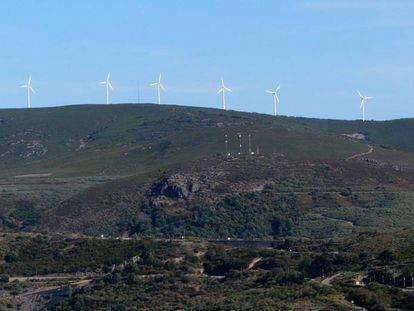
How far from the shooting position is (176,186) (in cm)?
15788

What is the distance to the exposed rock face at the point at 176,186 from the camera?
516 feet

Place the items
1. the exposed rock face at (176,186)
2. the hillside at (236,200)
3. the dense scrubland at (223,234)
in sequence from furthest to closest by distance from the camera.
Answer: the exposed rock face at (176,186) < the hillside at (236,200) < the dense scrubland at (223,234)

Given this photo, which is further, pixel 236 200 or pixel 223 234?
pixel 236 200

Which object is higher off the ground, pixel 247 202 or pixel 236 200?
pixel 236 200

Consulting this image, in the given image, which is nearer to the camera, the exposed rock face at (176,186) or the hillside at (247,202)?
the hillside at (247,202)

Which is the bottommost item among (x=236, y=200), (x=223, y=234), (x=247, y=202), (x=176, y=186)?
(x=223, y=234)

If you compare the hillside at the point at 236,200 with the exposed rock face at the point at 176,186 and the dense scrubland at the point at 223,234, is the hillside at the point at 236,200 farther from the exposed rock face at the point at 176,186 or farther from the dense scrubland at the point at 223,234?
the dense scrubland at the point at 223,234

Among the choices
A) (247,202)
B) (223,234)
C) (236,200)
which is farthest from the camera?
(236,200)

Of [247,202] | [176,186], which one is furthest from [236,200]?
[176,186]

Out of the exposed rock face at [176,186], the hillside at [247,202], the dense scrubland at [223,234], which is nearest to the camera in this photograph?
the dense scrubland at [223,234]

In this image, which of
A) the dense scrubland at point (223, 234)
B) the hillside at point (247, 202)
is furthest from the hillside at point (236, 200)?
the dense scrubland at point (223, 234)

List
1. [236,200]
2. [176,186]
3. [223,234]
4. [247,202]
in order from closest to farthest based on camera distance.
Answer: [223,234], [247,202], [236,200], [176,186]

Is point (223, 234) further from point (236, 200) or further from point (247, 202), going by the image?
point (236, 200)

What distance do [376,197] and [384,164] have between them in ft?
85.3
